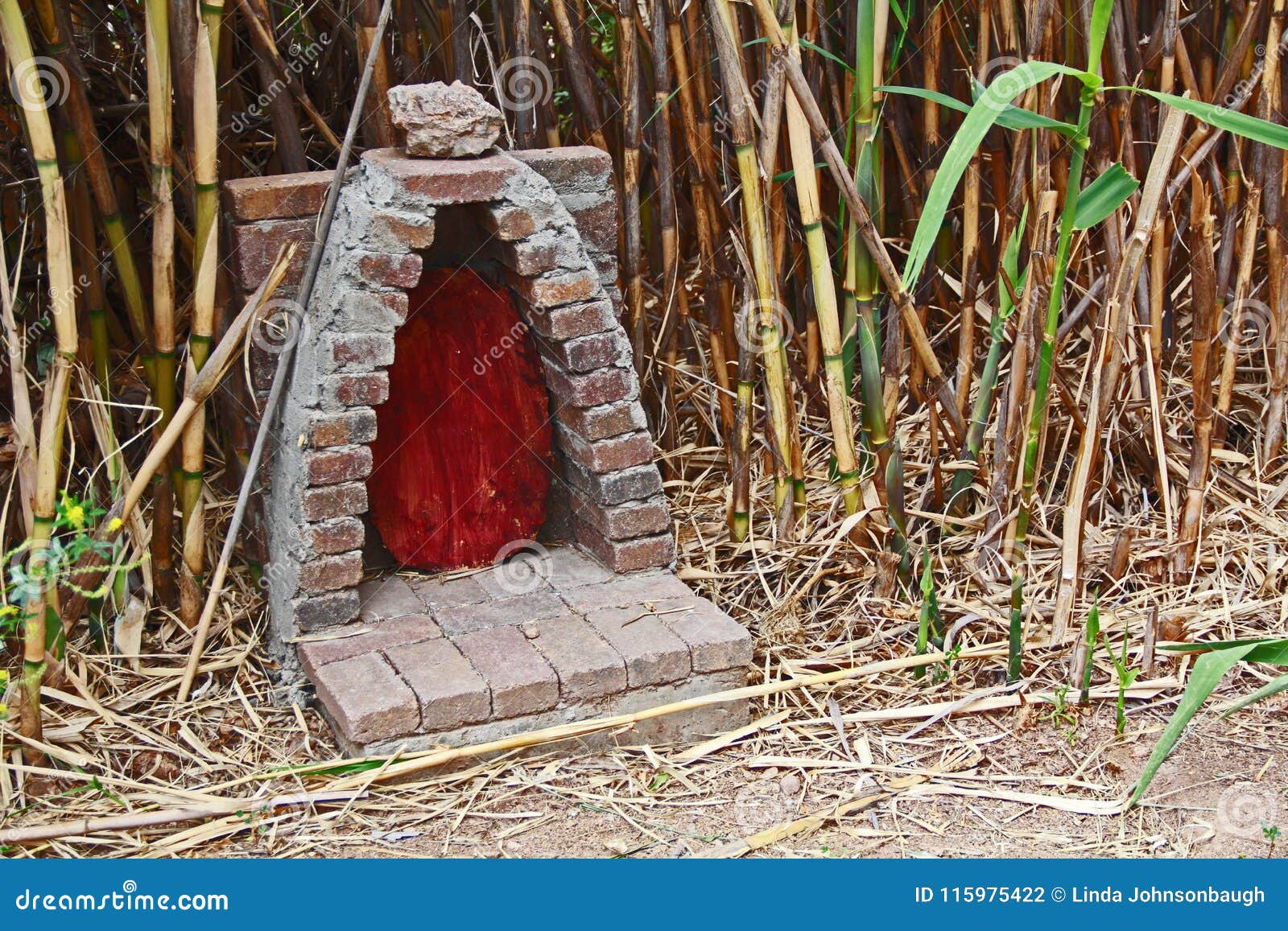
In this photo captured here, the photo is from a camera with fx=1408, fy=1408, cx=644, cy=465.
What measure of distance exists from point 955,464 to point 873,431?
0.69 feet

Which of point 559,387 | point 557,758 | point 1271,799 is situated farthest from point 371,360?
point 1271,799

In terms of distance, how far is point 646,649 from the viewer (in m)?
2.40

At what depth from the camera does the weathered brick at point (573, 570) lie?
266 centimetres

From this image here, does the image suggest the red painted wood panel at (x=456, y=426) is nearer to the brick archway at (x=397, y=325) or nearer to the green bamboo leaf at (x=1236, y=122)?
the brick archway at (x=397, y=325)

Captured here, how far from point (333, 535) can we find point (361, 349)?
0.33 meters

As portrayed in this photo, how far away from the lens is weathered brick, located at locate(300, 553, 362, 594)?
2.45 meters

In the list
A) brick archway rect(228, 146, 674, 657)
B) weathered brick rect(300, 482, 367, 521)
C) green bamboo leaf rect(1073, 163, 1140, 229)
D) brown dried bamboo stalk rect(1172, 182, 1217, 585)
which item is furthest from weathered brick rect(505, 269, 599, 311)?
brown dried bamboo stalk rect(1172, 182, 1217, 585)

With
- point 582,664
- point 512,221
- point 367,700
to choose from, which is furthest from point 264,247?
point 582,664

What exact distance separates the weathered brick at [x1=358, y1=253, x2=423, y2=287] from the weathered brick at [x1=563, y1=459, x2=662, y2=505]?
0.52 metres

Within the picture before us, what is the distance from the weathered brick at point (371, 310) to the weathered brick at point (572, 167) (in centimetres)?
37

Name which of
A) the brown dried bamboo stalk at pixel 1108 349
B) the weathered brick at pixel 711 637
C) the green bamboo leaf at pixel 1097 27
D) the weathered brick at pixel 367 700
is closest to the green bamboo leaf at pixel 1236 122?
the green bamboo leaf at pixel 1097 27

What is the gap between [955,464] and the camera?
279cm

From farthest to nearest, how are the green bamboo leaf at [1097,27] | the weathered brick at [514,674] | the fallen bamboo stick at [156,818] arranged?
the weathered brick at [514,674]
the fallen bamboo stick at [156,818]
the green bamboo leaf at [1097,27]

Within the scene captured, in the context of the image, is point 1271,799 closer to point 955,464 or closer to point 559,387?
point 955,464
